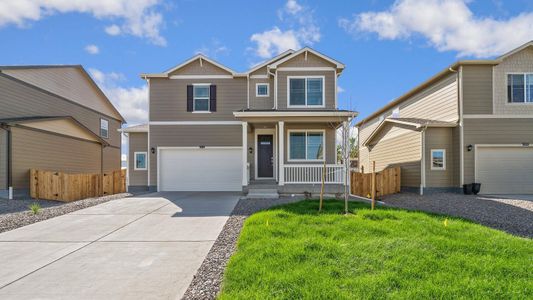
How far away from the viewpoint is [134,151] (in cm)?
1579

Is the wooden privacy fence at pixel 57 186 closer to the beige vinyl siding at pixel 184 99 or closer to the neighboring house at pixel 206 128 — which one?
the neighboring house at pixel 206 128

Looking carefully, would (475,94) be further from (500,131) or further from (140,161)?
(140,161)

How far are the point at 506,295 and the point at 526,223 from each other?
534 centimetres

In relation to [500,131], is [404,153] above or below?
below

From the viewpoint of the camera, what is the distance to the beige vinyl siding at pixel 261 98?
14953mm

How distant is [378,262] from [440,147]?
38.1 ft

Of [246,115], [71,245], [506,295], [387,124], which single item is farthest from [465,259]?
[387,124]

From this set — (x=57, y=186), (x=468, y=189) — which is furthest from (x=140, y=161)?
(x=468, y=189)

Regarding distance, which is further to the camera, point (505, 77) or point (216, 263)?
point (505, 77)

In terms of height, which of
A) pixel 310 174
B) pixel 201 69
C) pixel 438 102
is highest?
pixel 201 69

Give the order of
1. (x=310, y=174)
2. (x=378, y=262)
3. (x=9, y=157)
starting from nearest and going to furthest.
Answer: (x=378, y=262) → (x=9, y=157) → (x=310, y=174)

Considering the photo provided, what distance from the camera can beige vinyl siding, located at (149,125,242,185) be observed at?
48.7 feet

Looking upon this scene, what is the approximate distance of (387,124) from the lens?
17766 mm

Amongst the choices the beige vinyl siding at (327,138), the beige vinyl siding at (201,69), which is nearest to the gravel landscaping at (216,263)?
the beige vinyl siding at (327,138)
